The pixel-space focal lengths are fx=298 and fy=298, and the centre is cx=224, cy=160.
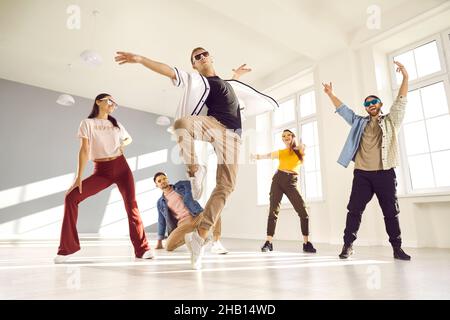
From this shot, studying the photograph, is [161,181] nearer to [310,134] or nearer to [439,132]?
[310,134]

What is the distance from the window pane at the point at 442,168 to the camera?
3.84 m

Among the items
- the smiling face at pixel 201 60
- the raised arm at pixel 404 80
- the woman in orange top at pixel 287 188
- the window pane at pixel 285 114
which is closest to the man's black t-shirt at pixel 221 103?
the smiling face at pixel 201 60

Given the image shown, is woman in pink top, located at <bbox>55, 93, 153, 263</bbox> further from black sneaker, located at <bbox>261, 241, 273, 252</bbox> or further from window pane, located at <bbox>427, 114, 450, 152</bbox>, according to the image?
window pane, located at <bbox>427, 114, 450, 152</bbox>

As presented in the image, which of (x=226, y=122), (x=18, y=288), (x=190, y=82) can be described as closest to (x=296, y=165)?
(x=226, y=122)

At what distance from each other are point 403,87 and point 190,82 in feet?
6.14

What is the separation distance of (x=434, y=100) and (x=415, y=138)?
1.82 feet

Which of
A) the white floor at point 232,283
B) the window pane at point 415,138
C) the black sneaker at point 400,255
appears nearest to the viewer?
the white floor at point 232,283

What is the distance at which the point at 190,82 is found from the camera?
1.71 m

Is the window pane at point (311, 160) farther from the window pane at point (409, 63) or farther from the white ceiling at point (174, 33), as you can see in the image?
the window pane at point (409, 63)

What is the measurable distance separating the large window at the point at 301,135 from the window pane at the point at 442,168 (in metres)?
1.87

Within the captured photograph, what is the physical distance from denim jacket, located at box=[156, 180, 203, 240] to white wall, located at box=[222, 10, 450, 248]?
224cm
